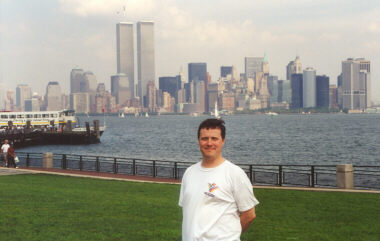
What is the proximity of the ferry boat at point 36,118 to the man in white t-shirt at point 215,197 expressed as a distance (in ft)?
318

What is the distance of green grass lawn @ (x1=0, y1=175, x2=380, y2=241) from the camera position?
10.5 meters

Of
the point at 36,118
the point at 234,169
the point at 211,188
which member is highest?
the point at 234,169

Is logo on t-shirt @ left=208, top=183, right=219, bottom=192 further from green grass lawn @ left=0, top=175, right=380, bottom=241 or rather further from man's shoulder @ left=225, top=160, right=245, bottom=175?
Answer: green grass lawn @ left=0, top=175, right=380, bottom=241

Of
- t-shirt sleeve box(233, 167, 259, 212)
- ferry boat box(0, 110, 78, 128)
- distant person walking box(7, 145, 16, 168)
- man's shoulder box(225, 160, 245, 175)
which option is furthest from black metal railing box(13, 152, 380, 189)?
ferry boat box(0, 110, 78, 128)

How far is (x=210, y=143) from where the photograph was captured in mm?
4695

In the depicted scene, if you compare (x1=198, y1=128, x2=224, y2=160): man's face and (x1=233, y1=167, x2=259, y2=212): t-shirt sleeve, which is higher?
(x1=198, y1=128, x2=224, y2=160): man's face

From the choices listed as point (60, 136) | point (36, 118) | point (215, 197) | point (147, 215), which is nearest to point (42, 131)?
point (60, 136)

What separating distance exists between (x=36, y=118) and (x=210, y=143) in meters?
106

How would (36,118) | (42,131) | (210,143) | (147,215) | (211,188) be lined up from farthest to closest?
1. (36,118)
2. (42,131)
3. (147,215)
4. (210,143)
5. (211,188)

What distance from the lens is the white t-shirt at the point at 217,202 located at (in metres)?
4.55

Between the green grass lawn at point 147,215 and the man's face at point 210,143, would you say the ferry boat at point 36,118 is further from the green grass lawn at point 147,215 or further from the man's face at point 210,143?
the man's face at point 210,143

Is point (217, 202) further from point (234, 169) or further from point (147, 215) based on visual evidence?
point (147, 215)

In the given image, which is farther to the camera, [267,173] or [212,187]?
[267,173]

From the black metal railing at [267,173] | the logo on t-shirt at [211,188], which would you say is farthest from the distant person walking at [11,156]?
the logo on t-shirt at [211,188]
